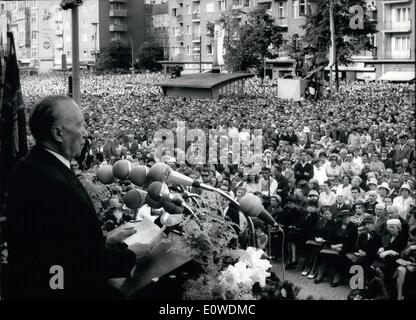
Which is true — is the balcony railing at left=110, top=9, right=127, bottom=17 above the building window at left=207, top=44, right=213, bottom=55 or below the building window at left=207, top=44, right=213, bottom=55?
above

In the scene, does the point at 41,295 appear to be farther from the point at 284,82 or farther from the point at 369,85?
the point at 369,85

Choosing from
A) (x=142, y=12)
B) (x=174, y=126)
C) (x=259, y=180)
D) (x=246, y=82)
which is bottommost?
(x=259, y=180)

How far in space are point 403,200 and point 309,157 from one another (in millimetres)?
3251

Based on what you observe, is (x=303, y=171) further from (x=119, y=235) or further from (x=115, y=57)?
(x=119, y=235)

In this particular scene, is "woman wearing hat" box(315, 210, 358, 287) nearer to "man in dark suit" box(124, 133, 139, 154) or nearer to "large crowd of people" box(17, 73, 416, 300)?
"large crowd of people" box(17, 73, 416, 300)

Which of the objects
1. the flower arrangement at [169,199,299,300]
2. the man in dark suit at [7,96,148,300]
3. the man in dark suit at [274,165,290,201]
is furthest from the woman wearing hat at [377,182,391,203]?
the man in dark suit at [7,96,148,300]

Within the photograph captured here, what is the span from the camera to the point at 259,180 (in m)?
9.71

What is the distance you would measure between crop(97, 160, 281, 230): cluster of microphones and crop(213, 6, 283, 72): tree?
4.37 meters

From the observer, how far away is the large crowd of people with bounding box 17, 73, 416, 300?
22.1 ft

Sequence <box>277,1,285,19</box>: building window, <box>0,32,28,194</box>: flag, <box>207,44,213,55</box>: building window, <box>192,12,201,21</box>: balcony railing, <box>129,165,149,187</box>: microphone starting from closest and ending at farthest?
<box>129,165,149,187</box>: microphone, <box>0,32,28,194</box>: flag, <box>192,12,201,21</box>: balcony railing, <box>207,44,213,55</box>: building window, <box>277,1,285,19</box>: building window

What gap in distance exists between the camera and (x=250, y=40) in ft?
28.6
